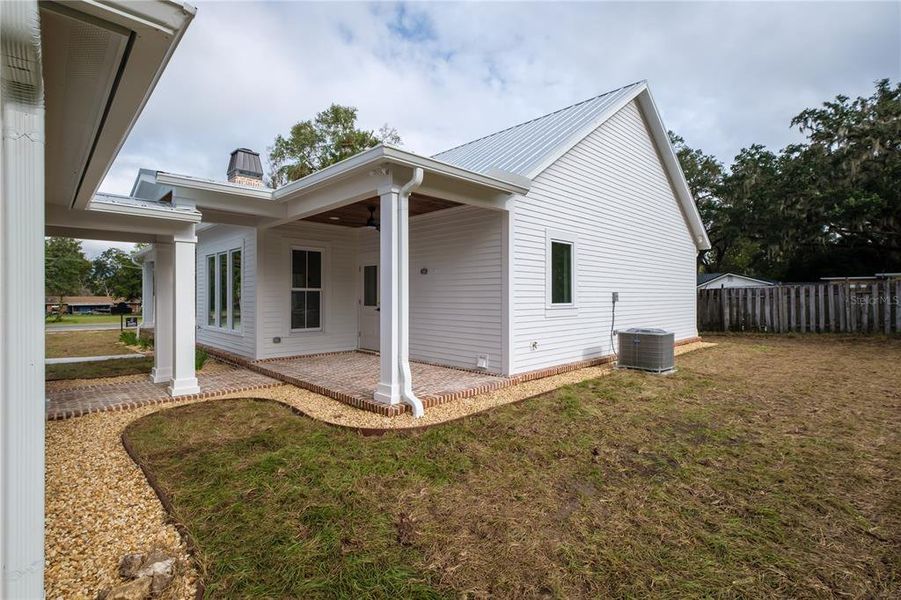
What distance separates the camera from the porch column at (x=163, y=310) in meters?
6.44

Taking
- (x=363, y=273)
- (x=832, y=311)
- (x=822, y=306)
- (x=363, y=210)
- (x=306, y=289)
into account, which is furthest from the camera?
(x=822, y=306)

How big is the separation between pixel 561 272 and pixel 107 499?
6619 mm

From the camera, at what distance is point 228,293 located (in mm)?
9461

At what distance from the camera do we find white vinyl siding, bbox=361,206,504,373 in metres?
6.68

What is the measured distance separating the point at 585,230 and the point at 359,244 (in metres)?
4.80

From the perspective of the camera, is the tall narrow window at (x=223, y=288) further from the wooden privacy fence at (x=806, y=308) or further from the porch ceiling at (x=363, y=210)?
the wooden privacy fence at (x=806, y=308)

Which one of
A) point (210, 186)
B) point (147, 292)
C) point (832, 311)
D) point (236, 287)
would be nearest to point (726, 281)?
point (832, 311)

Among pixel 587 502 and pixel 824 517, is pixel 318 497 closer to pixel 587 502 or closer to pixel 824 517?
pixel 587 502

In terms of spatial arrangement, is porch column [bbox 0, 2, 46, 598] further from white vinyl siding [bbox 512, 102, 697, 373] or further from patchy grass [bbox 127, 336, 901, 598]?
white vinyl siding [bbox 512, 102, 697, 373]

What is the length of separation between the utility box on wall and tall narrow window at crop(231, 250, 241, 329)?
7.94 m

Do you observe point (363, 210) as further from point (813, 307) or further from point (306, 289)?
point (813, 307)

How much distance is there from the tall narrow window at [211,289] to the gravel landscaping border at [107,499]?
17.9 feet

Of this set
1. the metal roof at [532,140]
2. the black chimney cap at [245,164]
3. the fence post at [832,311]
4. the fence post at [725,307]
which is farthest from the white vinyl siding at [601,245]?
the black chimney cap at [245,164]

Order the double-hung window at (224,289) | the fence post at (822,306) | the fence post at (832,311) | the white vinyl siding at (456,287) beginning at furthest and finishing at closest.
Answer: the fence post at (822,306), the fence post at (832,311), the double-hung window at (224,289), the white vinyl siding at (456,287)
